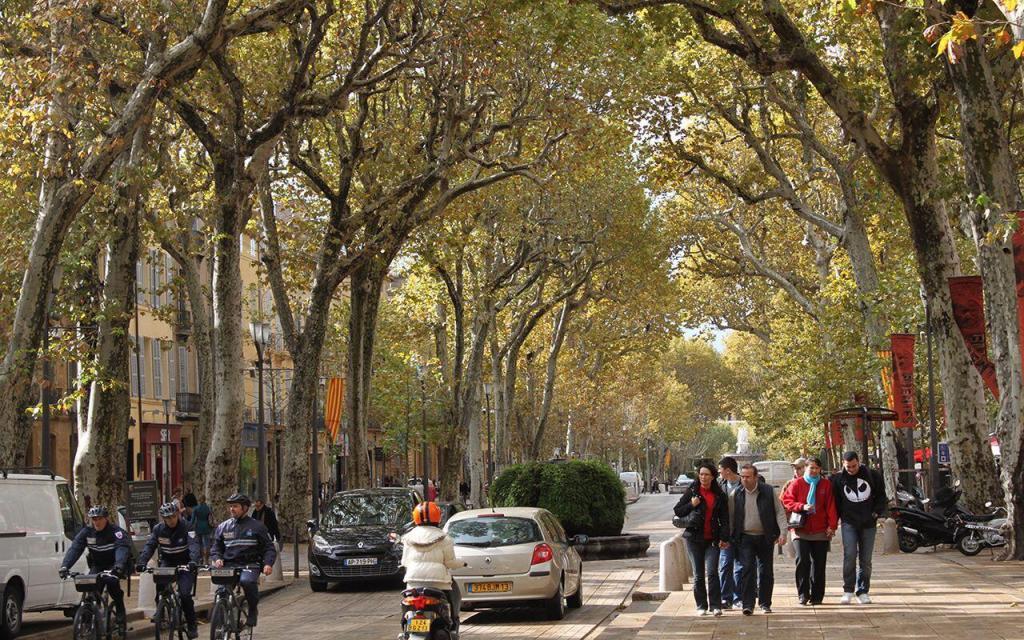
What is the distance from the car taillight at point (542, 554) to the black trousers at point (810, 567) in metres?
3.25

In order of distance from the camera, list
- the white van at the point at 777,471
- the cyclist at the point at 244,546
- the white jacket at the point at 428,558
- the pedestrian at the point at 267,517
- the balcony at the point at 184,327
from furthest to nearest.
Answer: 1. the balcony at the point at 184,327
2. the white van at the point at 777,471
3. the pedestrian at the point at 267,517
4. the cyclist at the point at 244,546
5. the white jacket at the point at 428,558

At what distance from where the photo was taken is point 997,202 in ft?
60.2

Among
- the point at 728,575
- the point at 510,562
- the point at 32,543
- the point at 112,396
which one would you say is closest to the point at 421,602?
the point at 728,575

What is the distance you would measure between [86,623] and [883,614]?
797cm

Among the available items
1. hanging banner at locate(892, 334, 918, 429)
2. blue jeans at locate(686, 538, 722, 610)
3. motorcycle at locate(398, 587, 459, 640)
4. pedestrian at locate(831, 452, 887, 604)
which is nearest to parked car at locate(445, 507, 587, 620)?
blue jeans at locate(686, 538, 722, 610)

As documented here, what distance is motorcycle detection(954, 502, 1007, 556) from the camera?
23219 mm

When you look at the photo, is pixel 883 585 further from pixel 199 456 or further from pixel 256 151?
pixel 199 456

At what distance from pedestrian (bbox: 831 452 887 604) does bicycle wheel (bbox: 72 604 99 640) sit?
7777mm

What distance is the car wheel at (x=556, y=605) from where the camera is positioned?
58.4 ft

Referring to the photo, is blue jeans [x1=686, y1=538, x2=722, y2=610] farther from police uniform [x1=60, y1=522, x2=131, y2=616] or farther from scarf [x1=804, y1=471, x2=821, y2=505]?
police uniform [x1=60, y1=522, x2=131, y2=616]

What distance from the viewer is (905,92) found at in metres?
20.5

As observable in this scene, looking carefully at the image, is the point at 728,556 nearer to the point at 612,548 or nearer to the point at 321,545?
the point at 321,545

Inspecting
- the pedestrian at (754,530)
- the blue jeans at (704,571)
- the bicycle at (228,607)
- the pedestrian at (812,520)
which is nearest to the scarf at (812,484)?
the pedestrian at (812,520)

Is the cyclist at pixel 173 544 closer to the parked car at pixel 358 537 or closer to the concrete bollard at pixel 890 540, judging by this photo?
the parked car at pixel 358 537
